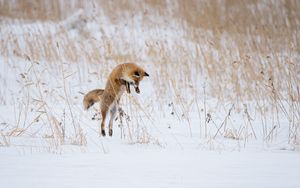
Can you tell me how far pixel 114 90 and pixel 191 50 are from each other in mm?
4385

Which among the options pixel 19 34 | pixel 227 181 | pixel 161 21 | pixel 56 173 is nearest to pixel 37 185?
pixel 56 173

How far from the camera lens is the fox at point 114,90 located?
555 cm

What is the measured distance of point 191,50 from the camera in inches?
376

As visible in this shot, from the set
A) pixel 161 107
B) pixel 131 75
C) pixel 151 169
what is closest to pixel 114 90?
pixel 131 75

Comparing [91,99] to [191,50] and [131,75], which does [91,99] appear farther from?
[191,50]

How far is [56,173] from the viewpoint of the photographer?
317 centimetres

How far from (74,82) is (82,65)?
68cm

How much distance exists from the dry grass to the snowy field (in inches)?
1.5

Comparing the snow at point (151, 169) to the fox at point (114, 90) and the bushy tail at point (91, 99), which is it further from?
the bushy tail at point (91, 99)

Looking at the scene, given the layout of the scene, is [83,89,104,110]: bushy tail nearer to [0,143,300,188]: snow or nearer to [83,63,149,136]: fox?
[83,63,149,136]: fox

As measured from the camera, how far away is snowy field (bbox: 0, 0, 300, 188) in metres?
3.30

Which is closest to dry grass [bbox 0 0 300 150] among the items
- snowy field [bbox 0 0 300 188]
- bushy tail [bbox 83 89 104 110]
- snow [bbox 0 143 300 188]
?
snowy field [bbox 0 0 300 188]

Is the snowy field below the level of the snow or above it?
above

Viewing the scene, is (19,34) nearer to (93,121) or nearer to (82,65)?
(82,65)
